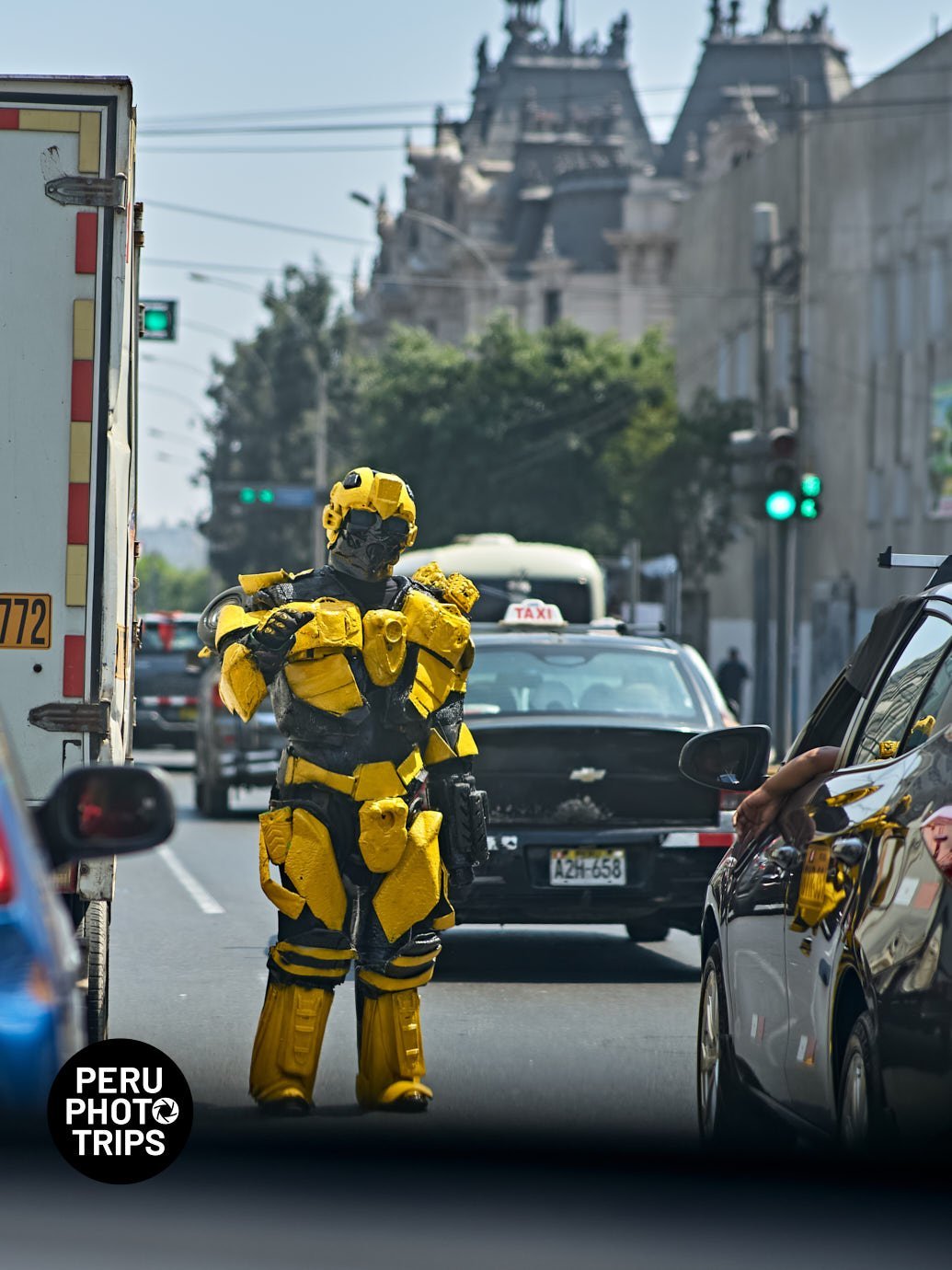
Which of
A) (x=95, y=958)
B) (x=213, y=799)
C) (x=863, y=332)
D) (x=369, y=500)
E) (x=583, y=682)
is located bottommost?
(x=213, y=799)

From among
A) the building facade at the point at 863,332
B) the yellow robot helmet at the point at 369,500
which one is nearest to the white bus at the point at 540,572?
the building facade at the point at 863,332

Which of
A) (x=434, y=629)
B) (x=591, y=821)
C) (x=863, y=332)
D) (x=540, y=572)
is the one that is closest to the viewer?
(x=434, y=629)

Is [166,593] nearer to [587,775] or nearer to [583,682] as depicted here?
[583,682]

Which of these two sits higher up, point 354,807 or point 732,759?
point 732,759

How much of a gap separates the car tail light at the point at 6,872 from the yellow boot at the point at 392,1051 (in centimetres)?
368

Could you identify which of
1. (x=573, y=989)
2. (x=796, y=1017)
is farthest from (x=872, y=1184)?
(x=573, y=989)

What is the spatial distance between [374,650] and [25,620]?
4.23 ft

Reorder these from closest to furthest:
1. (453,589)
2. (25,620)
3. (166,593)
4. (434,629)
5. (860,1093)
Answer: (860,1093) → (434,629) → (453,589) → (25,620) → (166,593)

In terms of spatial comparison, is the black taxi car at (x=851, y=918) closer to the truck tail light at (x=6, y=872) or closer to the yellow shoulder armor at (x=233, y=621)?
the yellow shoulder armor at (x=233, y=621)

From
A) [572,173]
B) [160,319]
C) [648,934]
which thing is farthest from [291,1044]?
[572,173]

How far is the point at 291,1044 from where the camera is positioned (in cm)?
744

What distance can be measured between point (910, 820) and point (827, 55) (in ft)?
290

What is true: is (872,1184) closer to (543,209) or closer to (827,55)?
(827,55)

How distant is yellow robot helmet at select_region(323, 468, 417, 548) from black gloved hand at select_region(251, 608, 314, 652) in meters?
0.34
